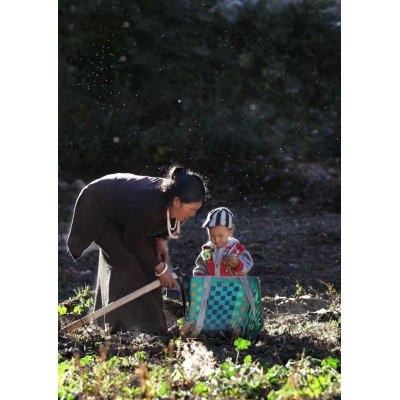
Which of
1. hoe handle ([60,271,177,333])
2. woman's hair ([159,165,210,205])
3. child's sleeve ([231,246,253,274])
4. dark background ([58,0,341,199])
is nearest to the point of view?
woman's hair ([159,165,210,205])

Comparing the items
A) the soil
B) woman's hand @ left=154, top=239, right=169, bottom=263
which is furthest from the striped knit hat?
the soil

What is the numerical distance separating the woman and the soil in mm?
277

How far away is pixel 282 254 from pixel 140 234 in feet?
12.5

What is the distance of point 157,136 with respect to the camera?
11.2 m

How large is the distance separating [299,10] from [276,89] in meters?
1.66

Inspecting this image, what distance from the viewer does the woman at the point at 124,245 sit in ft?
13.4

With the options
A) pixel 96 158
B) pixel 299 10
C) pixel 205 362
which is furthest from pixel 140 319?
pixel 299 10

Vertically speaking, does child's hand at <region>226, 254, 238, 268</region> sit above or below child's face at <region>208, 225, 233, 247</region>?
below

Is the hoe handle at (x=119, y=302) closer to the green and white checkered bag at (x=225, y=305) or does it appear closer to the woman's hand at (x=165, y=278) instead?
the woman's hand at (x=165, y=278)

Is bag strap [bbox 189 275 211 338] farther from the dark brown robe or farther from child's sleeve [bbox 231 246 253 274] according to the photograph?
the dark brown robe

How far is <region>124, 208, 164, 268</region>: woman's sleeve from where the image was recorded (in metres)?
3.94

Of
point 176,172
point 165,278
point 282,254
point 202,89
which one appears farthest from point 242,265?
point 202,89
